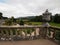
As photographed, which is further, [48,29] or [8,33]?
[48,29]

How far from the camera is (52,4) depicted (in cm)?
527

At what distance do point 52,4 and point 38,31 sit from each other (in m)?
1.87

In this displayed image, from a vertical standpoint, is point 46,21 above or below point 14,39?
above

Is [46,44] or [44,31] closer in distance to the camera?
[46,44]

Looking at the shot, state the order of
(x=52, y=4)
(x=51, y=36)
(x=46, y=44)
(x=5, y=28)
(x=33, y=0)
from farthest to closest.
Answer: (x=33, y=0) < (x=52, y=4) < (x=51, y=36) < (x=5, y=28) < (x=46, y=44)

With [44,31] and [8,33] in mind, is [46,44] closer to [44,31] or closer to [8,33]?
[44,31]

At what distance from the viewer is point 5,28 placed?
372 cm

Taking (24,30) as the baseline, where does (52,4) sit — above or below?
above

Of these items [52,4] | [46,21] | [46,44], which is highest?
[52,4]

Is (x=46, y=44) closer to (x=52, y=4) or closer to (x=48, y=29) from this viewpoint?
(x=48, y=29)

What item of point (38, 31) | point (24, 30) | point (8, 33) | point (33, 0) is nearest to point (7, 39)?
point (8, 33)

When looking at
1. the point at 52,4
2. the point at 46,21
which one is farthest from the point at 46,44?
the point at 52,4

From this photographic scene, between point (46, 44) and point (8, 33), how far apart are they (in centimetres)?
153

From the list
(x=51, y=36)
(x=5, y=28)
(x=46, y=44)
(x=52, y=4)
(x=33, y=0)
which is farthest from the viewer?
(x=33, y=0)
